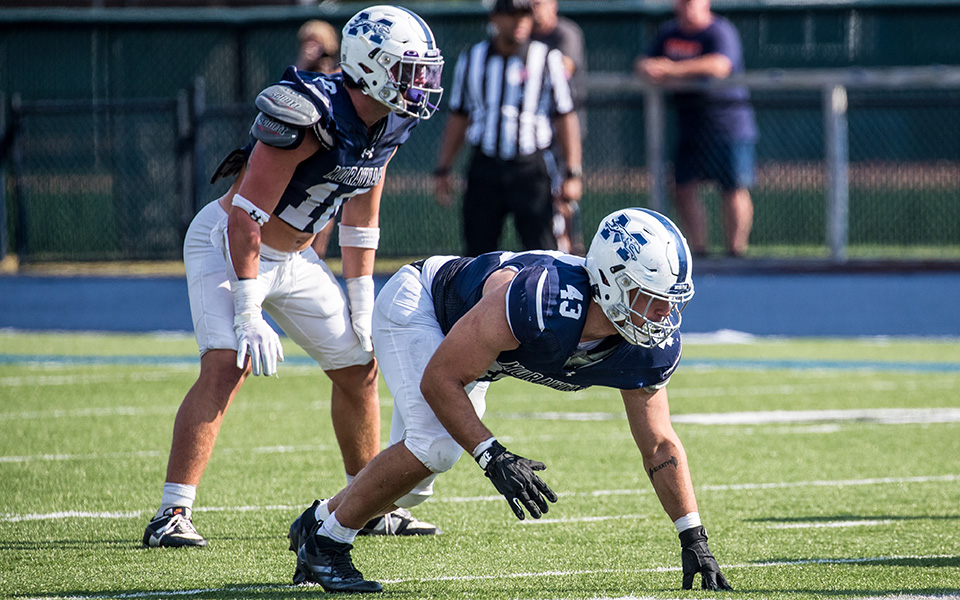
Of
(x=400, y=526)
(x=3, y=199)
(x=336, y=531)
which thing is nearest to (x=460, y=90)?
(x=400, y=526)

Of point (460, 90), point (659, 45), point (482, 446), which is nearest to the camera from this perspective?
point (482, 446)

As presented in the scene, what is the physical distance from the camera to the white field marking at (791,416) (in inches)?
274

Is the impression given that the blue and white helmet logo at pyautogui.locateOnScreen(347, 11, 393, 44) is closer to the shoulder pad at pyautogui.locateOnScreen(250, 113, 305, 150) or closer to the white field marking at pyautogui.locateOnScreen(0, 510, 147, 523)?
the shoulder pad at pyautogui.locateOnScreen(250, 113, 305, 150)

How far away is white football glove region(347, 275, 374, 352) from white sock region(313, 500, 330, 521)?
0.84 m

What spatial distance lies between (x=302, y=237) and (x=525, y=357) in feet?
3.92

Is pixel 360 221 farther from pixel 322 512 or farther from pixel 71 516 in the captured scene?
pixel 71 516

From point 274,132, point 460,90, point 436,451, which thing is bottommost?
point 436,451

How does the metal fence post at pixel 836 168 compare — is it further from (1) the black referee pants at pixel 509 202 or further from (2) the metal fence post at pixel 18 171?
(2) the metal fence post at pixel 18 171

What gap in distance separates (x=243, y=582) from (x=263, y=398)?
3794 mm

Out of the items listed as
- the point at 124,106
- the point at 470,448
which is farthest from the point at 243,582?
the point at 124,106

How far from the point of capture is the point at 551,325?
3711 millimetres

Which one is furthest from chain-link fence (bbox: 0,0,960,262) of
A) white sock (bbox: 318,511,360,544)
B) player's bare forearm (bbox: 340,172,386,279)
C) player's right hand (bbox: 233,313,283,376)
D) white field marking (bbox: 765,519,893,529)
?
white sock (bbox: 318,511,360,544)

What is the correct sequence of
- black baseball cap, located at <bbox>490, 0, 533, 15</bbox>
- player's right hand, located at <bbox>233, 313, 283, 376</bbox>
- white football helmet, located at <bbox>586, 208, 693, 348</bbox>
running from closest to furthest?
white football helmet, located at <bbox>586, 208, 693, 348</bbox>, player's right hand, located at <bbox>233, 313, 283, 376</bbox>, black baseball cap, located at <bbox>490, 0, 533, 15</bbox>

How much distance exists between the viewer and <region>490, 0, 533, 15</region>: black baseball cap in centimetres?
781
